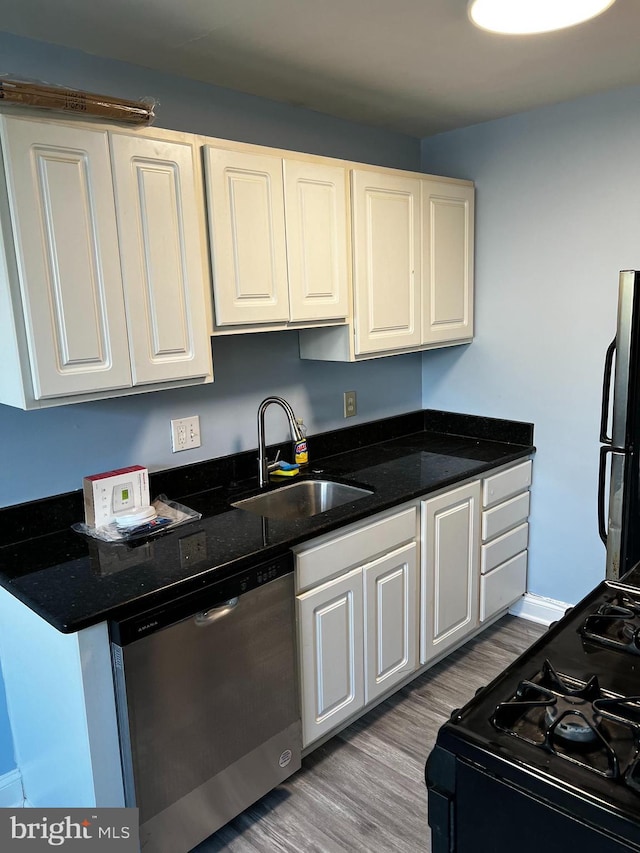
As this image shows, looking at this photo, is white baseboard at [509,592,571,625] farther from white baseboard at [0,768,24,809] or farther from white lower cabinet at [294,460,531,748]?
white baseboard at [0,768,24,809]

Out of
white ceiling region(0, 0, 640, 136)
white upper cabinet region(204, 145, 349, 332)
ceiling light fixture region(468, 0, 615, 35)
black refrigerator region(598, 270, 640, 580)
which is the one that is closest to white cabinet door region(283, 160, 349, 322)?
white upper cabinet region(204, 145, 349, 332)

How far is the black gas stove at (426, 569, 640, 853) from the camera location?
839 mm


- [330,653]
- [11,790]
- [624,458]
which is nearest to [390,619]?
[330,653]

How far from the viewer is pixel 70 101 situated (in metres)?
1.60

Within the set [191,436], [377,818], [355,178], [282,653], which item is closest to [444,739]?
[282,653]

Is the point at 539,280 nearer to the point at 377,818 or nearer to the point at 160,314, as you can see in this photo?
the point at 160,314

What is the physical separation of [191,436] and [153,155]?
3.27 ft

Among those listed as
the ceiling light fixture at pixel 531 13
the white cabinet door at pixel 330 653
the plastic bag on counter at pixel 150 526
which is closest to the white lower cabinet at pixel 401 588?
the white cabinet door at pixel 330 653

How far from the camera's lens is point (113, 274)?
1765mm

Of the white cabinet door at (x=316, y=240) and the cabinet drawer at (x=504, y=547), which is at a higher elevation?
the white cabinet door at (x=316, y=240)

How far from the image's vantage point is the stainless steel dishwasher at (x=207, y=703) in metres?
1.58

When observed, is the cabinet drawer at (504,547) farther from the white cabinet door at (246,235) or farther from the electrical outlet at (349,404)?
the white cabinet door at (246,235)

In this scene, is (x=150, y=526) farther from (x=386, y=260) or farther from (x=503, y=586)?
(x=503, y=586)

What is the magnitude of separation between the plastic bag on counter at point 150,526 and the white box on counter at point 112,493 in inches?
1.3
